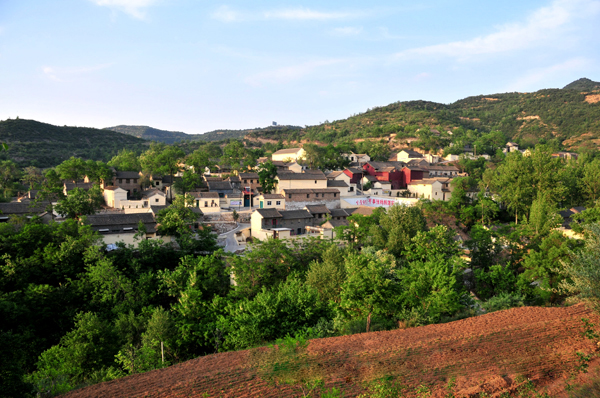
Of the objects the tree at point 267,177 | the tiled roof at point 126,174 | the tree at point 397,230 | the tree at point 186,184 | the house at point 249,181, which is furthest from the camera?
the house at point 249,181

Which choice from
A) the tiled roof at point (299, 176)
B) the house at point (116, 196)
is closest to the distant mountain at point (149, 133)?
the house at point (116, 196)

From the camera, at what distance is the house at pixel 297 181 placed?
32.4 meters

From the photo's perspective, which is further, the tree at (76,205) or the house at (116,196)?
the house at (116,196)

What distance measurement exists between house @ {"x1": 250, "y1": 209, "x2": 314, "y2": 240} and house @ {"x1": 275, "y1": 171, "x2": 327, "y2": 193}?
218 inches

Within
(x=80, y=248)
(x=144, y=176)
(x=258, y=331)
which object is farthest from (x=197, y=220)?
(x=258, y=331)

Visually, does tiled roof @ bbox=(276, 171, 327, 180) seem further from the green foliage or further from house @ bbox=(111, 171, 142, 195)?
the green foliage

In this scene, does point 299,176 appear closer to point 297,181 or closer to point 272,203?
point 297,181

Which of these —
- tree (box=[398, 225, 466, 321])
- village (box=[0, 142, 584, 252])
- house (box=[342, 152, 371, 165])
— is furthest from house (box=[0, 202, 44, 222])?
house (box=[342, 152, 371, 165])

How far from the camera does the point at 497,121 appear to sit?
3388 inches

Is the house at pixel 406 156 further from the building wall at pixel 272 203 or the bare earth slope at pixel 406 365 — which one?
the bare earth slope at pixel 406 365

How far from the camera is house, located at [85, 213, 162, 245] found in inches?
850

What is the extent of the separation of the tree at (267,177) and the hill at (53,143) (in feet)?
116

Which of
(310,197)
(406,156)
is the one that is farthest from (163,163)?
(406,156)

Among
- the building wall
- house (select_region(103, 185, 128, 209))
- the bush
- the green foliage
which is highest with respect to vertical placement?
house (select_region(103, 185, 128, 209))
